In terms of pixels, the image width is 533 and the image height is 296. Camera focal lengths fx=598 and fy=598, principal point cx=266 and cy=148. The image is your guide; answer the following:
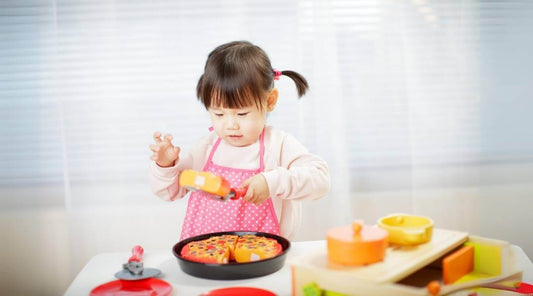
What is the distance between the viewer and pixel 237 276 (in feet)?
3.57

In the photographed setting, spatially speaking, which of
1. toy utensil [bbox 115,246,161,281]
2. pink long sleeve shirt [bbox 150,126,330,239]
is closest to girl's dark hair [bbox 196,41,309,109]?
pink long sleeve shirt [bbox 150,126,330,239]

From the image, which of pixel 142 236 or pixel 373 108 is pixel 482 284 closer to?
pixel 373 108

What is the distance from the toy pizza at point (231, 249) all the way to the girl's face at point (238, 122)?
11.7 inches

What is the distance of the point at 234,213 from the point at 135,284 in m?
0.42

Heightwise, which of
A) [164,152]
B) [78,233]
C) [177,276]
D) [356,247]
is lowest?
[78,233]

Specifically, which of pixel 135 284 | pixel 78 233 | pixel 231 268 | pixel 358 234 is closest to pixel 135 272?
pixel 135 284

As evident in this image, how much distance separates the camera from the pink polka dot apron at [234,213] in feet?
4.80

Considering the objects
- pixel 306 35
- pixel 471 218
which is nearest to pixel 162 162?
pixel 306 35

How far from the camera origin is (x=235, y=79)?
1.41 meters

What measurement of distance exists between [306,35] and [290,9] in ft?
0.36

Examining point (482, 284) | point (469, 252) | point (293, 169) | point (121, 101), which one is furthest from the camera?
point (121, 101)

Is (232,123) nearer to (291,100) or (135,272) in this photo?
(135,272)

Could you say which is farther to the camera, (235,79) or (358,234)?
(235,79)

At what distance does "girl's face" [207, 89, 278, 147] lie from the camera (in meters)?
1.42
